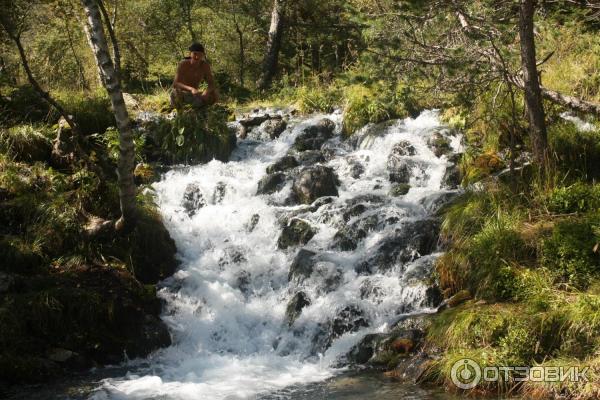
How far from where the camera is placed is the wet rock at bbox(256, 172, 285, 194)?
11320mm

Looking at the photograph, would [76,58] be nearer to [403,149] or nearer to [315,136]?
[315,136]

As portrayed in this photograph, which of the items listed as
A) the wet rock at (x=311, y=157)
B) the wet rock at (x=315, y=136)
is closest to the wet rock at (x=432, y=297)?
the wet rock at (x=311, y=157)

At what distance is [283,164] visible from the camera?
Answer: 12117 mm

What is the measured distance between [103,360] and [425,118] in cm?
784

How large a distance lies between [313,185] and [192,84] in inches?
144

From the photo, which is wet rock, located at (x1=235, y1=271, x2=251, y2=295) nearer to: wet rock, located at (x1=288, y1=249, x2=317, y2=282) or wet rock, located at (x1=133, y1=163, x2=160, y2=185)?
wet rock, located at (x1=288, y1=249, x2=317, y2=282)

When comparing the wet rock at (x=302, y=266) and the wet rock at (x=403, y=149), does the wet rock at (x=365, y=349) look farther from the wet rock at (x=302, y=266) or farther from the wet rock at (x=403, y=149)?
the wet rock at (x=403, y=149)

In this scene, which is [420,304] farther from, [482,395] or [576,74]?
[576,74]

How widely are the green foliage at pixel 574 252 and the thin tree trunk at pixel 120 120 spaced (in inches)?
203

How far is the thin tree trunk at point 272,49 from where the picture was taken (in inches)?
726

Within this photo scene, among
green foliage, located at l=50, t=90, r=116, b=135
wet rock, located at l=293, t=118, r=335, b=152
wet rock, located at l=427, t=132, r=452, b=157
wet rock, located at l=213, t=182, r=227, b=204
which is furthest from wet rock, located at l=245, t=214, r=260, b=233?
green foliage, located at l=50, t=90, r=116, b=135

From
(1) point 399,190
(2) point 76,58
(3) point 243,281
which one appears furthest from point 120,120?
(2) point 76,58

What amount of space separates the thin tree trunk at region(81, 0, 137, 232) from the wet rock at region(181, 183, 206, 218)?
215cm

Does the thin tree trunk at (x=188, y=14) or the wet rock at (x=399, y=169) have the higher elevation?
the thin tree trunk at (x=188, y=14)
